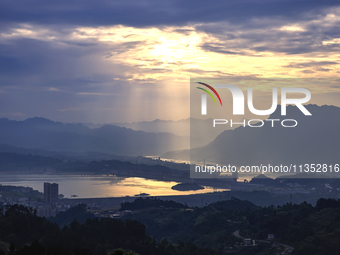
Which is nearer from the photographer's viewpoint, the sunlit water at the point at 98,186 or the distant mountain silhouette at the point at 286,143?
the sunlit water at the point at 98,186

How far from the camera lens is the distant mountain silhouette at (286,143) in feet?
541

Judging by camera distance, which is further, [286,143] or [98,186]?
[286,143]

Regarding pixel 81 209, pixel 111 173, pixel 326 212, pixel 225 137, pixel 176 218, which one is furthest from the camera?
pixel 225 137

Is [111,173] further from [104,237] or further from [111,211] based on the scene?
[104,237]

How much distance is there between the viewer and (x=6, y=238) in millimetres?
27234

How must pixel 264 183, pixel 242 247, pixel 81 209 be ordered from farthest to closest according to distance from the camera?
pixel 264 183 < pixel 81 209 < pixel 242 247

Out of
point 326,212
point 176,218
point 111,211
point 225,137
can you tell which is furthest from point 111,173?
point 326,212

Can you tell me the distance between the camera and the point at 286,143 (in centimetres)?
17400

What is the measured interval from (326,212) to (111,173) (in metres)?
122

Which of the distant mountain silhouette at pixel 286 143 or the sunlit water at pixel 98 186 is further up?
the distant mountain silhouette at pixel 286 143

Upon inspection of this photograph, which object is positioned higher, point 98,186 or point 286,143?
point 286,143

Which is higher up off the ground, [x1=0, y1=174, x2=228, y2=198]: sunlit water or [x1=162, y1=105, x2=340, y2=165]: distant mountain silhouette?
[x1=162, y1=105, x2=340, y2=165]: distant mountain silhouette

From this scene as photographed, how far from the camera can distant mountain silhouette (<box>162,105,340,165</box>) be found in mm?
164875

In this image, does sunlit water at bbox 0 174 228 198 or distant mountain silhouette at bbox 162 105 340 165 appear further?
distant mountain silhouette at bbox 162 105 340 165
